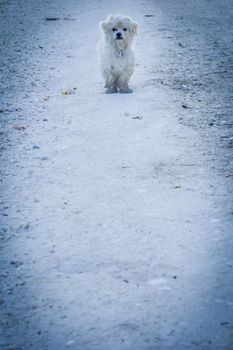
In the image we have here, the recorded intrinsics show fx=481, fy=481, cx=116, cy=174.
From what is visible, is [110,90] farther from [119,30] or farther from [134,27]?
[134,27]

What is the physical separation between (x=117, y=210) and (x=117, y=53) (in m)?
4.07

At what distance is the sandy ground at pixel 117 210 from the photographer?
2.98 meters

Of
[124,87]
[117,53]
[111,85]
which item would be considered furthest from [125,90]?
[117,53]

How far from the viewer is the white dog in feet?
24.9

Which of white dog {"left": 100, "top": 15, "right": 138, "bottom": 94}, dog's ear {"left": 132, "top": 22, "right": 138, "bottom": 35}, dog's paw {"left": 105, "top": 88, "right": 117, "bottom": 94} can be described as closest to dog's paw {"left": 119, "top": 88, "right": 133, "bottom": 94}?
white dog {"left": 100, "top": 15, "right": 138, "bottom": 94}

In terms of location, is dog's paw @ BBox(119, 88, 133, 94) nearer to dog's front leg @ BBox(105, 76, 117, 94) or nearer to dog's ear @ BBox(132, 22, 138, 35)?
dog's front leg @ BBox(105, 76, 117, 94)

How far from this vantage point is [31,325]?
296cm

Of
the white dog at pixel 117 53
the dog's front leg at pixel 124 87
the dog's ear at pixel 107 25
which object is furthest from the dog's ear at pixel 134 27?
the dog's front leg at pixel 124 87

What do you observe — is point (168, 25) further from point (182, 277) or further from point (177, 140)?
point (182, 277)

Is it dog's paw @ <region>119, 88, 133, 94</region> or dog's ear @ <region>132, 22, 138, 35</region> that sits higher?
dog's ear @ <region>132, 22, 138, 35</region>

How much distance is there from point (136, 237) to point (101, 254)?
356 mm

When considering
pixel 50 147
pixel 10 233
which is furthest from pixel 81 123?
pixel 10 233

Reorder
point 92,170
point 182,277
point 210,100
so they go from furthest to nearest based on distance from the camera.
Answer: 1. point 210,100
2. point 92,170
3. point 182,277

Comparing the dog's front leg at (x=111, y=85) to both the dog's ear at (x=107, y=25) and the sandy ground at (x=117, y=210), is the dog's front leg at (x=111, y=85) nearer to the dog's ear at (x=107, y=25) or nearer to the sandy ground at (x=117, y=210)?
the sandy ground at (x=117, y=210)
